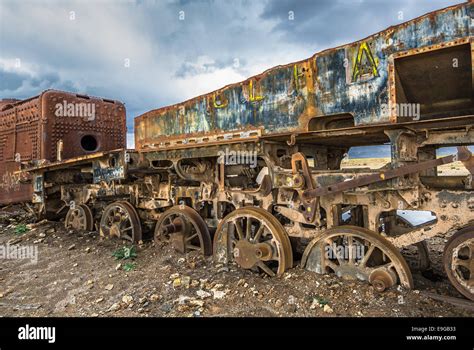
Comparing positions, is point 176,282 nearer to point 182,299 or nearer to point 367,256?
point 182,299

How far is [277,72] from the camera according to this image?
A: 414cm

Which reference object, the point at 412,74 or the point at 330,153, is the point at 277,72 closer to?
the point at 412,74

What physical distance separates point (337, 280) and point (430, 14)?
298 cm

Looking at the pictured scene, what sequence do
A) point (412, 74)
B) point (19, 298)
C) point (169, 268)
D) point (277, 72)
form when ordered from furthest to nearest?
point (169, 268)
point (19, 298)
point (277, 72)
point (412, 74)

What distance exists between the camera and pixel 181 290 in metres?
4.16

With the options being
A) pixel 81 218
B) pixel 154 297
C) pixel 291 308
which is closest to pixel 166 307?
pixel 154 297

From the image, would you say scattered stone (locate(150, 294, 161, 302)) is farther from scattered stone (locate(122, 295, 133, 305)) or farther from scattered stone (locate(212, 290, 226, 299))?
scattered stone (locate(212, 290, 226, 299))

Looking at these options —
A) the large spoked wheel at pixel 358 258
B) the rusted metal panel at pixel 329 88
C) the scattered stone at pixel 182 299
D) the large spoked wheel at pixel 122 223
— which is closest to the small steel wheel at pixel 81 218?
the large spoked wheel at pixel 122 223

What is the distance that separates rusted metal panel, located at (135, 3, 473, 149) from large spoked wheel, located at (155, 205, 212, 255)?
4.50 ft

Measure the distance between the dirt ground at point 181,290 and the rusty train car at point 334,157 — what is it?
218mm

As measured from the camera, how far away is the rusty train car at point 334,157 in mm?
3119

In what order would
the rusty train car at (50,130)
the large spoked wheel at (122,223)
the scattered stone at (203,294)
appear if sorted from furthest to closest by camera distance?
the rusty train car at (50,130) → the large spoked wheel at (122,223) → the scattered stone at (203,294)

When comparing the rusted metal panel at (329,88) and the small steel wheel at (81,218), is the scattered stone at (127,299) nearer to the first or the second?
the rusted metal panel at (329,88)
